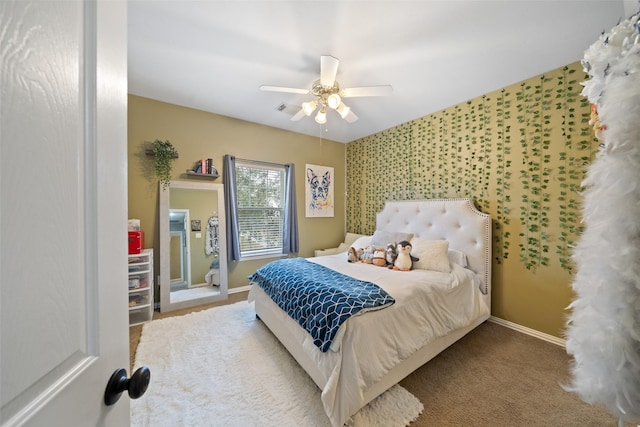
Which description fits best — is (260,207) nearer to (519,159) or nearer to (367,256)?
(367,256)

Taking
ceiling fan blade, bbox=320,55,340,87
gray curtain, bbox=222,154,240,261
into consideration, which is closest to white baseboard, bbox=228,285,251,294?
gray curtain, bbox=222,154,240,261

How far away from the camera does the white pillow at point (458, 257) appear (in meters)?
2.57

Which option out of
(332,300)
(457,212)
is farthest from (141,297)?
(457,212)

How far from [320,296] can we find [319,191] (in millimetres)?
2739

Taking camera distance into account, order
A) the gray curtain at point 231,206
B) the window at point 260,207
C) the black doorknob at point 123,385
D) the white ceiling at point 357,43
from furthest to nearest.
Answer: the window at point 260,207
the gray curtain at point 231,206
the white ceiling at point 357,43
the black doorknob at point 123,385

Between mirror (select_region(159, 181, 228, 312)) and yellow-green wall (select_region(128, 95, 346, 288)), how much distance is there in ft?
0.51

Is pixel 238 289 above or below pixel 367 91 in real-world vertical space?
below

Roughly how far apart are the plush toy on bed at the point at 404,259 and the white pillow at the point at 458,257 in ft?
1.77

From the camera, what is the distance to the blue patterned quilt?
54.5 inches

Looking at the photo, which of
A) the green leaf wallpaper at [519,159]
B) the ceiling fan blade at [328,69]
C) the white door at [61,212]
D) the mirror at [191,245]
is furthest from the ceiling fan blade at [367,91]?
the mirror at [191,245]

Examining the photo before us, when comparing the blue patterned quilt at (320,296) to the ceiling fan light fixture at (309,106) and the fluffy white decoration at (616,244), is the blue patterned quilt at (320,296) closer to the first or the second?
the fluffy white decoration at (616,244)

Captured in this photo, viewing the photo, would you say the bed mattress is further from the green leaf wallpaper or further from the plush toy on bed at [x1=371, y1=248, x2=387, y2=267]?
the green leaf wallpaper

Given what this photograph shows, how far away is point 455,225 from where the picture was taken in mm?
2736

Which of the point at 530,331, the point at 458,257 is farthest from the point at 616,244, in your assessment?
the point at 530,331
